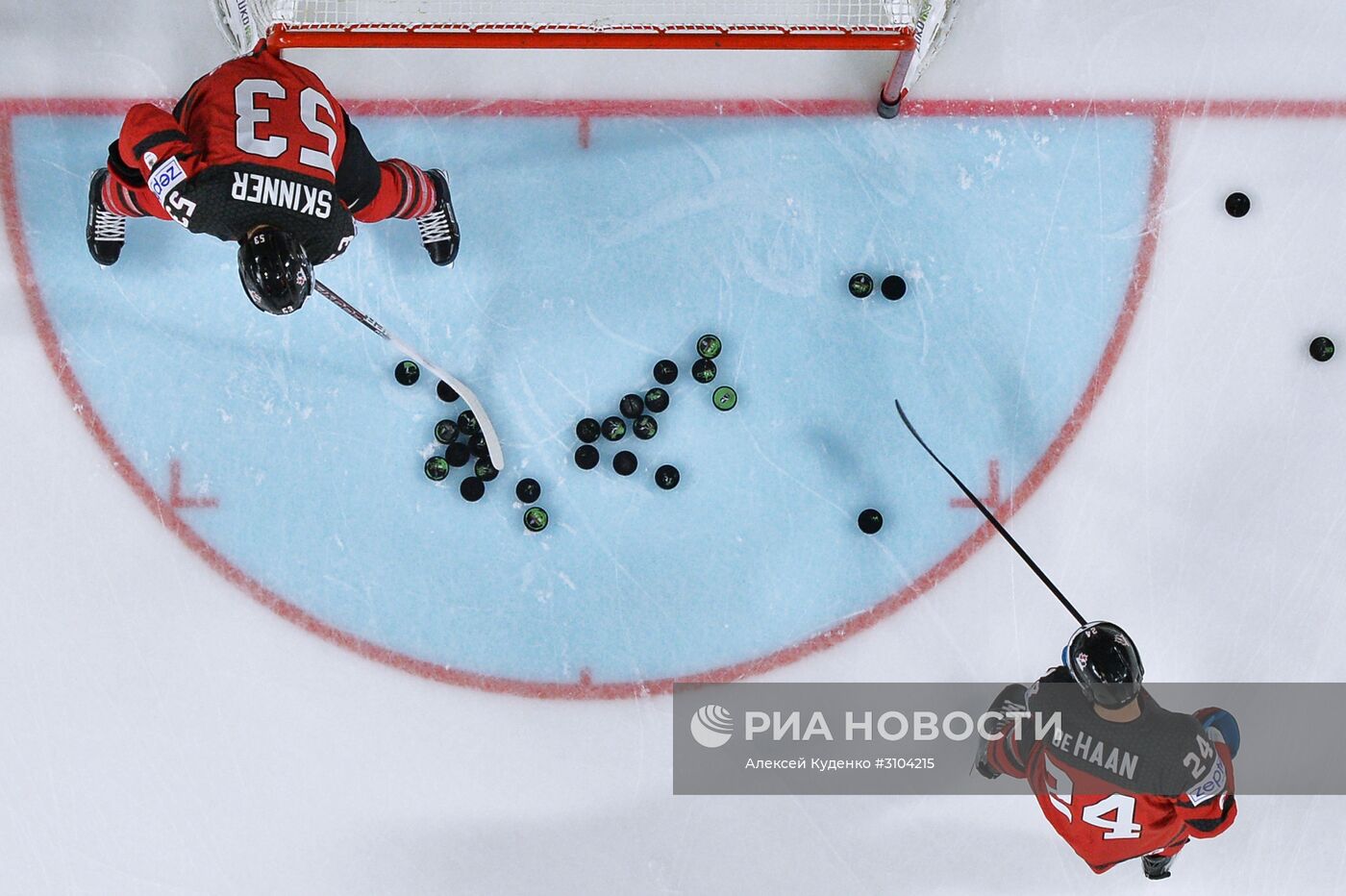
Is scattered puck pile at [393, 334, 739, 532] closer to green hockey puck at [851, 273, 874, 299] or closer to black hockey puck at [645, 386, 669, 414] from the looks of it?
black hockey puck at [645, 386, 669, 414]

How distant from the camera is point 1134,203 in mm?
3088

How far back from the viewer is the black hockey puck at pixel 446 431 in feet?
9.89

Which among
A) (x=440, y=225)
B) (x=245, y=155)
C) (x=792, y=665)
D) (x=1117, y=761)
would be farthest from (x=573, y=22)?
(x=1117, y=761)

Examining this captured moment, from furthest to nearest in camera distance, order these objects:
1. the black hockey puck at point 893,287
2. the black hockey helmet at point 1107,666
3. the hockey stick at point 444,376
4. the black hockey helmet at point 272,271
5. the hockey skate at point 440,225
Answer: the black hockey puck at point 893,287 < the hockey skate at point 440,225 < the hockey stick at point 444,376 < the black hockey helmet at point 1107,666 < the black hockey helmet at point 272,271

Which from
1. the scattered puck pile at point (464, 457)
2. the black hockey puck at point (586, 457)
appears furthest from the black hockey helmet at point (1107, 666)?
the scattered puck pile at point (464, 457)

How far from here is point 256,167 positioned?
2.29 metres

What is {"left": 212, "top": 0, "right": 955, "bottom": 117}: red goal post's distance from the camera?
9.30 ft

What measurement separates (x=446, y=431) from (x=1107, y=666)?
6.12ft

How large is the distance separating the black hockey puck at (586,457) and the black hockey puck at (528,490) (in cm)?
14

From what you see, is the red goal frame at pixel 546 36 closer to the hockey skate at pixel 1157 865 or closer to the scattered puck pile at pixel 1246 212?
the scattered puck pile at pixel 1246 212

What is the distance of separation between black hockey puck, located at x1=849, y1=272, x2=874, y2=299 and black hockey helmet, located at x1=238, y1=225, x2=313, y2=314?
153 centimetres

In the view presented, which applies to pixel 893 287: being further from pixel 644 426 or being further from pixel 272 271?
pixel 272 271

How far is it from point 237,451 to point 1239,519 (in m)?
3.01

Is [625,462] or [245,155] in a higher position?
[245,155]
